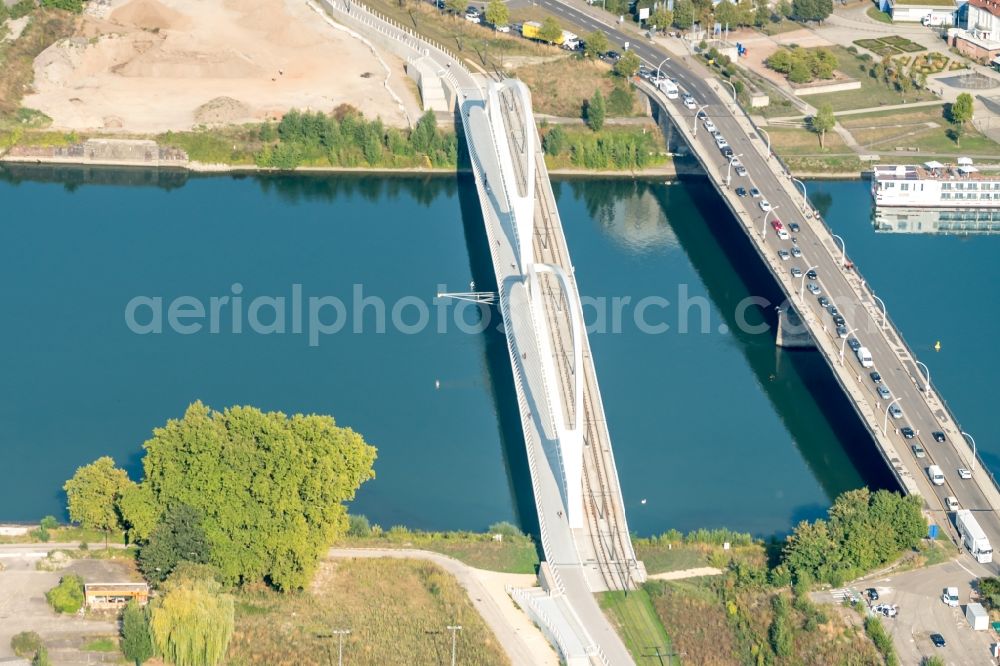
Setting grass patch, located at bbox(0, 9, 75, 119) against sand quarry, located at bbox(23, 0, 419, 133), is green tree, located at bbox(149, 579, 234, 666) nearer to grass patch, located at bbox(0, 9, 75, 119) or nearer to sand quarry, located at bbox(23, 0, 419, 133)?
sand quarry, located at bbox(23, 0, 419, 133)

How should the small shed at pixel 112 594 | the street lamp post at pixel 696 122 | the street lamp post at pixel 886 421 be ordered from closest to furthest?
the small shed at pixel 112 594 → the street lamp post at pixel 886 421 → the street lamp post at pixel 696 122

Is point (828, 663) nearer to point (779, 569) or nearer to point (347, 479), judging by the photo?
point (779, 569)

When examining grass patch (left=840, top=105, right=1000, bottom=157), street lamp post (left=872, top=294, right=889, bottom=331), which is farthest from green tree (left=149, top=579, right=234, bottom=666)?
grass patch (left=840, top=105, right=1000, bottom=157)

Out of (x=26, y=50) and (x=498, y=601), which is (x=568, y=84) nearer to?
(x=26, y=50)

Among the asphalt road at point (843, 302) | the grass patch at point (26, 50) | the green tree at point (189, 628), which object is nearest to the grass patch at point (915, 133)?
the asphalt road at point (843, 302)

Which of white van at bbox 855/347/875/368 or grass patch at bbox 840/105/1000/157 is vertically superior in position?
white van at bbox 855/347/875/368

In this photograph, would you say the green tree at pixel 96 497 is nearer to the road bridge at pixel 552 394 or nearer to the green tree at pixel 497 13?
the road bridge at pixel 552 394

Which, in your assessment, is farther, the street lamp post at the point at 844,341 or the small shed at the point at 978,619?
the street lamp post at the point at 844,341

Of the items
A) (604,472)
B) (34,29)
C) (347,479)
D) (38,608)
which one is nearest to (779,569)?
(604,472)
